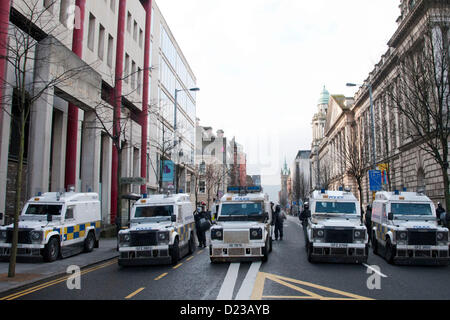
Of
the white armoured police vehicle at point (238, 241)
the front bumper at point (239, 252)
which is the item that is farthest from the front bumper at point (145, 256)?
the front bumper at point (239, 252)

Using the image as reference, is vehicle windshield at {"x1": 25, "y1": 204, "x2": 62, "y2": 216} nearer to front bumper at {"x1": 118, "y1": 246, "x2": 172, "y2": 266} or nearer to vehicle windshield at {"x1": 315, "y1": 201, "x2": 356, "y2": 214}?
front bumper at {"x1": 118, "y1": 246, "x2": 172, "y2": 266}

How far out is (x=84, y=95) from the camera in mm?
23984

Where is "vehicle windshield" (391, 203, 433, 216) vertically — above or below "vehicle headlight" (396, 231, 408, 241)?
above

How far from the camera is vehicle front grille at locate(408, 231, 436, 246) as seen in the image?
1273 cm

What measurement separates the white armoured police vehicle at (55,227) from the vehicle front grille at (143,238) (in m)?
4.04

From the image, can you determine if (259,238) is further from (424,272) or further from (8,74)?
(8,74)

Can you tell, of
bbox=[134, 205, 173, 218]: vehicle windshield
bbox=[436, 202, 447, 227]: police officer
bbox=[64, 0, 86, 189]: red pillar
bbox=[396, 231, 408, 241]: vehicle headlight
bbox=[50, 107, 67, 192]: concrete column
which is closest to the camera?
bbox=[396, 231, 408, 241]: vehicle headlight

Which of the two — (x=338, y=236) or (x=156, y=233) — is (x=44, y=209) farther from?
(x=338, y=236)

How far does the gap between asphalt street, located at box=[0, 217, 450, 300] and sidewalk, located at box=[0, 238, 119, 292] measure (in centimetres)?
47

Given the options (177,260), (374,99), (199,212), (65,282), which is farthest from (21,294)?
(374,99)

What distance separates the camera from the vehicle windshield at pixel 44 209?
53.2 ft

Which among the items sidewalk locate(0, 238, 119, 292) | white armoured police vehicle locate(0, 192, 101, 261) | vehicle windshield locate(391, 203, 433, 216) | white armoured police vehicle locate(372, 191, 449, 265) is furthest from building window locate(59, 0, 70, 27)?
vehicle windshield locate(391, 203, 433, 216)

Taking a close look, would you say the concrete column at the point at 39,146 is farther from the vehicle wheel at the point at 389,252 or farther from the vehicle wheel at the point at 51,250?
the vehicle wheel at the point at 389,252
